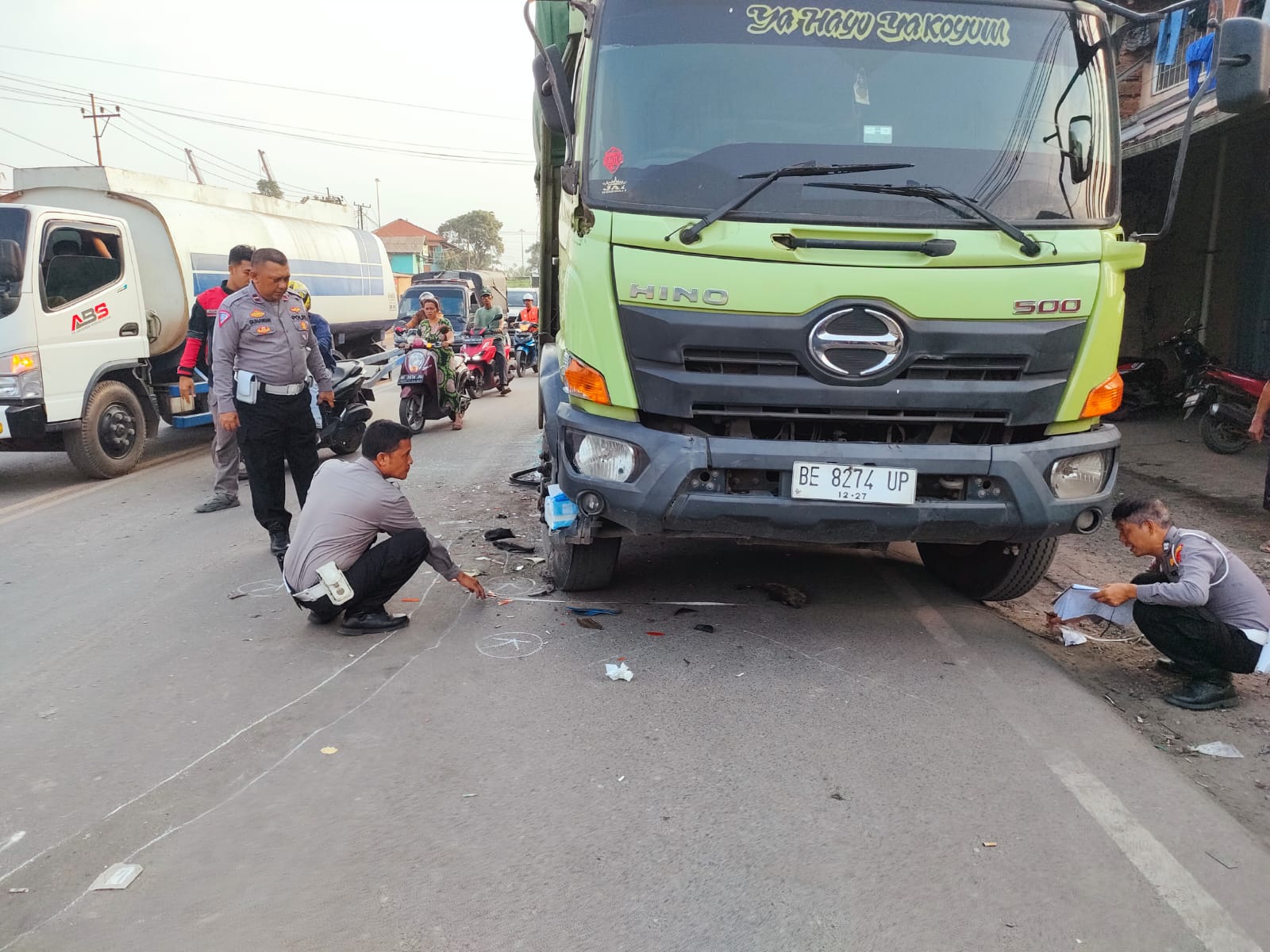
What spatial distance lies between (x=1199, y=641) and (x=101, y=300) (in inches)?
331

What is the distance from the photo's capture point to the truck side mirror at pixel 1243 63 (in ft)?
12.3

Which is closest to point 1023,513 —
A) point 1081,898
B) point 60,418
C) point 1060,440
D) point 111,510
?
point 1060,440

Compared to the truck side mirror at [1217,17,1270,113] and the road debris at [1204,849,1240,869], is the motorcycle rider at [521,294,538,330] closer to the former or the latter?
the truck side mirror at [1217,17,1270,113]

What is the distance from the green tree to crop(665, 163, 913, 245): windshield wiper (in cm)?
8260

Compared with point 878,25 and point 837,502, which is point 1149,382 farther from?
point 837,502

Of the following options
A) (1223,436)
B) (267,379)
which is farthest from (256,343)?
(1223,436)

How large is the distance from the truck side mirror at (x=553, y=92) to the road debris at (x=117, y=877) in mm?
3299

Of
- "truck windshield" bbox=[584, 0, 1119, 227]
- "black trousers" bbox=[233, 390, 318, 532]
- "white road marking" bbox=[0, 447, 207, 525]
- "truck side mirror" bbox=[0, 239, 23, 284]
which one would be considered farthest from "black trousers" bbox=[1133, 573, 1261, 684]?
"truck side mirror" bbox=[0, 239, 23, 284]

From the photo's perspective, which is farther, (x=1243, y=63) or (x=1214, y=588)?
(x=1243, y=63)

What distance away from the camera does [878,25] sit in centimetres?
407

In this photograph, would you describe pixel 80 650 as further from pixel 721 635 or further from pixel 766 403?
pixel 766 403

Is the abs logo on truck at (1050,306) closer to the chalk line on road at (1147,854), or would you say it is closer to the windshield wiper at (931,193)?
the windshield wiper at (931,193)

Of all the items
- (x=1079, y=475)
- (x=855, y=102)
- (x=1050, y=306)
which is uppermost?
(x=855, y=102)

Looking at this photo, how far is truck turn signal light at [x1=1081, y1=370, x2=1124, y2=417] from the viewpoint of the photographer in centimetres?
390
